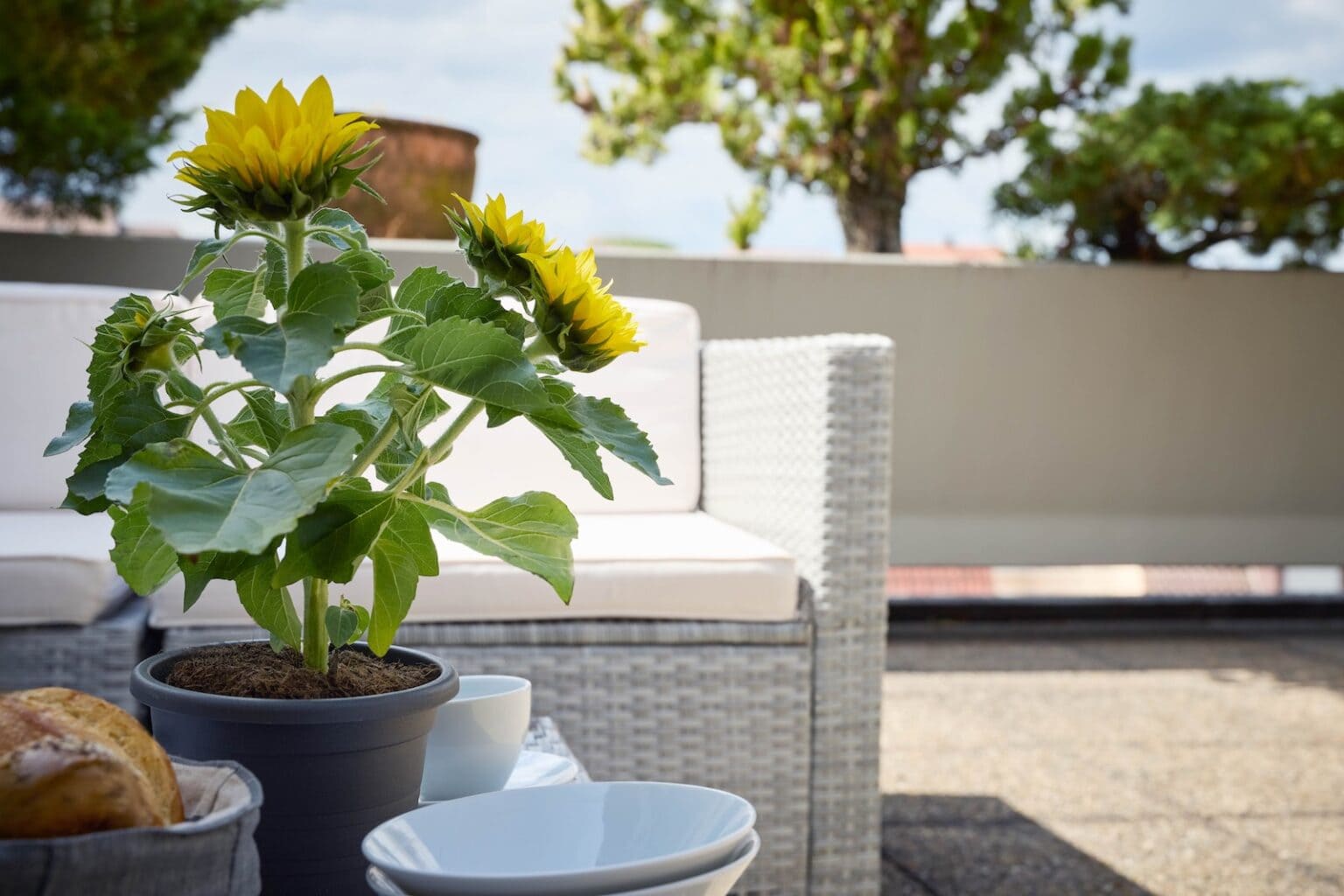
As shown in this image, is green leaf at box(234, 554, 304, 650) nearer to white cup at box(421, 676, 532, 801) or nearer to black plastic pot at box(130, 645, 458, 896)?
black plastic pot at box(130, 645, 458, 896)

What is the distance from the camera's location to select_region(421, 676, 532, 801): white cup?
2.73ft

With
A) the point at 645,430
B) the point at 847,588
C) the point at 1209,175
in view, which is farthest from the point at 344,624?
the point at 1209,175

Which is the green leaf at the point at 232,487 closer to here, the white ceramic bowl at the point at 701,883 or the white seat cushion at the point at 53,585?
the white ceramic bowl at the point at 701,883

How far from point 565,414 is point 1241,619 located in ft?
12.5

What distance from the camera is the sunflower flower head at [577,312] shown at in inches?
23.3

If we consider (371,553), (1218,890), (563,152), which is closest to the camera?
(371,553)

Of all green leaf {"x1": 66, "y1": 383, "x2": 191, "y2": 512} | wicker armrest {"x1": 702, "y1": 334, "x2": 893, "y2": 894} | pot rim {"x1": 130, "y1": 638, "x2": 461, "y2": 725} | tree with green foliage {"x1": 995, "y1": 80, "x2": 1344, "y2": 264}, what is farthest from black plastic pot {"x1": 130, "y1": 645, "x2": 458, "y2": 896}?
tree with green foliage {"x1": 995, "y1": 80, "x2": 1344, "y2": 264}

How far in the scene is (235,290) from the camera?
0.68 meters

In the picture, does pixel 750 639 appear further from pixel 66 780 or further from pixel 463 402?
pixel 66 780

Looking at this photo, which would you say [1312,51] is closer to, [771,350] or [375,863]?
[771,350]

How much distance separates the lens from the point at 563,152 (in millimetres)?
5742

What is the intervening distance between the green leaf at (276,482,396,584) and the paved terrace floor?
53.8 inches

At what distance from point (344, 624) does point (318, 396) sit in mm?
150

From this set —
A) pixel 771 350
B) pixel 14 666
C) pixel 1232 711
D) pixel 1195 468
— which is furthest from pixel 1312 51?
pixel 14 666
